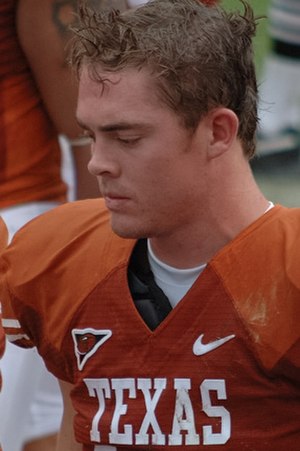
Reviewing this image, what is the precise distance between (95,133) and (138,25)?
24 centimetres

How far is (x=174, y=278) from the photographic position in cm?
315

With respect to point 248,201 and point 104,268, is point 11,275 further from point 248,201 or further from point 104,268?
point 248,201

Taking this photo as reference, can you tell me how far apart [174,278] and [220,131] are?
13.1 inches

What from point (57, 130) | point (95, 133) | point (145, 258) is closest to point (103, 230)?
point (145, 258)


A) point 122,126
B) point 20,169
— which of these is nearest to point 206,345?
point 122,126

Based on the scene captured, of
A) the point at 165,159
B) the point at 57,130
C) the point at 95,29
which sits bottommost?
the point at 57,130

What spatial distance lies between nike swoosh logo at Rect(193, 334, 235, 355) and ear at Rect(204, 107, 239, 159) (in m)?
0.36

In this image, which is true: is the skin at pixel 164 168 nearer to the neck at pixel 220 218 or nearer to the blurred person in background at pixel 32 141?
the neck at pixel 220 218

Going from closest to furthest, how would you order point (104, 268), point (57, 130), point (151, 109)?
point (151, 109)
point (104, 268)
point (57, 130)

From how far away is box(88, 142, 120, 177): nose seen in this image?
2.98 meters

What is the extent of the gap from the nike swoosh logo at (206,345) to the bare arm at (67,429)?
0.44 meters

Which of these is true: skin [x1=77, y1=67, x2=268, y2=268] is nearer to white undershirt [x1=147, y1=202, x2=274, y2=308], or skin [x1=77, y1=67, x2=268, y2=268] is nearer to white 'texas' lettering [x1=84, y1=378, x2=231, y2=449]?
white undershirt [x1=147, y1=202, x2=274, y2=308]

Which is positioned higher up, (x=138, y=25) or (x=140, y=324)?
(x=138, y=25)

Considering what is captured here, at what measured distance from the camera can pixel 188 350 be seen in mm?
3035
